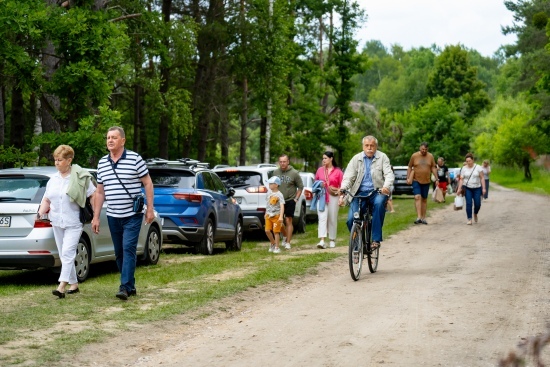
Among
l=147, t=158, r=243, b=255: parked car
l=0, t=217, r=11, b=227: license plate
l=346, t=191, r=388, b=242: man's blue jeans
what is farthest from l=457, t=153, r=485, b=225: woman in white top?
l=0, t=217, r=11, b=227: license plate

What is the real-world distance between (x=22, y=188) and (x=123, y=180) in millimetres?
2549

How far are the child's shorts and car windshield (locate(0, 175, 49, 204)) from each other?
22.0 feet

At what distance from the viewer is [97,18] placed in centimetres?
1862

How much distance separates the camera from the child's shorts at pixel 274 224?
18797 mm

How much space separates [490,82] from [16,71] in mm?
187341

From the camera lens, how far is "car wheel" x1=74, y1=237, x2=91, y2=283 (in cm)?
1312

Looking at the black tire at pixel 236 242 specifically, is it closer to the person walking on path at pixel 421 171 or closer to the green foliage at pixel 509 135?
the person walking on path at pixel 421 171

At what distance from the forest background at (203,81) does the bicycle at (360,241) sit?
3.20 metres

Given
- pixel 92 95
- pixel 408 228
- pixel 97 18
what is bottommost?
pixel 408 228

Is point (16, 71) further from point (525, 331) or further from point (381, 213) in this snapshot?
point (525, 331)

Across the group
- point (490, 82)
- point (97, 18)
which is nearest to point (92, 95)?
point (97, 18)

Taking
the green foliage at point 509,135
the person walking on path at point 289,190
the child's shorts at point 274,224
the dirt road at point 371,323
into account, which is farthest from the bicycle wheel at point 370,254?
the green foliage at point 509,135

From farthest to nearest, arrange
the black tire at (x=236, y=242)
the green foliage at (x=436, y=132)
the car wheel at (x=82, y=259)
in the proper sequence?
the green foliage at (x=436, y=132)
the black tire at (x=236, y=242)
the car wheel at (x=82, y=259)

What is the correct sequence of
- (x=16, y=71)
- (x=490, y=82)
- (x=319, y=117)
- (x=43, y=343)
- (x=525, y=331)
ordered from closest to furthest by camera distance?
(x=43, y=343)
(x=525, y=331)
(x=16, y=71)
(x=319, y=117)
(x=490, y=82)
